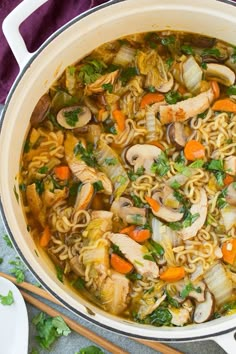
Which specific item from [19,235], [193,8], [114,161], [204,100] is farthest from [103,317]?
[193,8]

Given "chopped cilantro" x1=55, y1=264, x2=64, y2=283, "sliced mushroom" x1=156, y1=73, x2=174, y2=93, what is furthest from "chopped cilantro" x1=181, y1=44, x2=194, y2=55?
"chopped cilantro" x1=55, y1=264, x2=64, y2=283

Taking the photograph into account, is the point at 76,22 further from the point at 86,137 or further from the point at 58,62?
the point at 86,137

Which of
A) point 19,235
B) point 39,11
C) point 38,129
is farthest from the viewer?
point 39,11

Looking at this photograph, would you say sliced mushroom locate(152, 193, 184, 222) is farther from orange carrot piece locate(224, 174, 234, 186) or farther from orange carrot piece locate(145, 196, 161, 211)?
orange carrot piece locate(224, 174, 234, 186)

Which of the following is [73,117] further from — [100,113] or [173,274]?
[173,274]

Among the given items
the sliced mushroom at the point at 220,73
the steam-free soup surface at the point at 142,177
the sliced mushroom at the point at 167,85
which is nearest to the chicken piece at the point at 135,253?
the steam-free soup surface at the point at 142,177

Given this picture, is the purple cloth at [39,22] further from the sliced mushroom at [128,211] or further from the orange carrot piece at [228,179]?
the orange carrot piece at [228,179]
